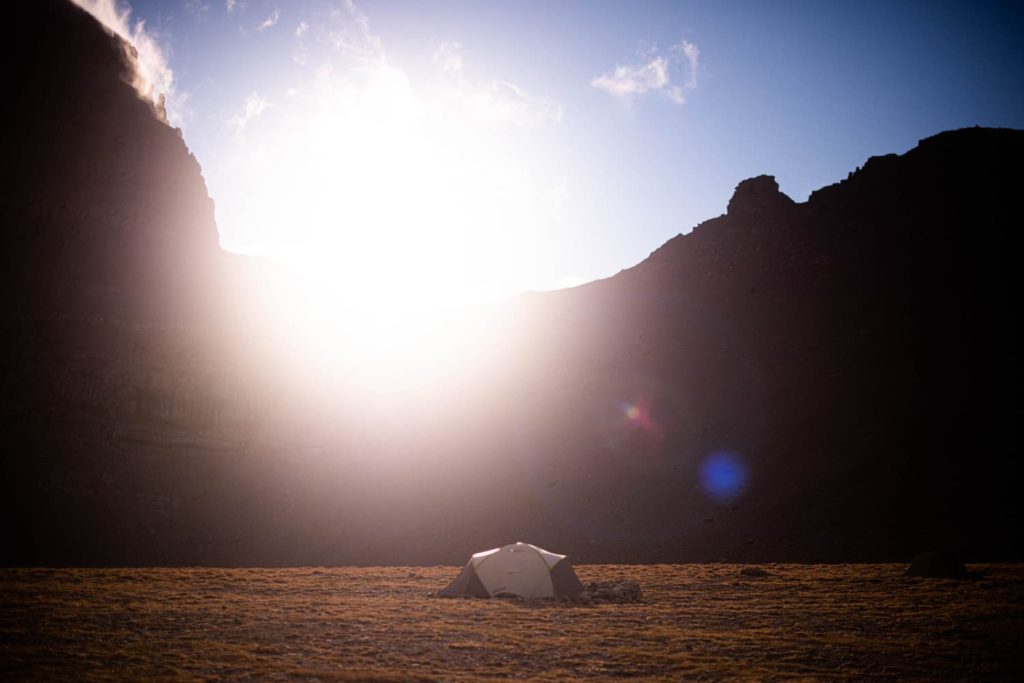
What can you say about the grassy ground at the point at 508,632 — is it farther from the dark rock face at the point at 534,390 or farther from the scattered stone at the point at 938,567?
the dark rock face at the point at 534,390

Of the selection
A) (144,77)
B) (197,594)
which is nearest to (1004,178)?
(197,594)

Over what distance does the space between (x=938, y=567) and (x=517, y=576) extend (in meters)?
19.1

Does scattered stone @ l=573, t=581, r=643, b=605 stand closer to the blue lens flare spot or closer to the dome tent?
the dome tent

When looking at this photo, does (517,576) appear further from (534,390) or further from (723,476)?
(534,390)

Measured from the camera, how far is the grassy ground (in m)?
13.2

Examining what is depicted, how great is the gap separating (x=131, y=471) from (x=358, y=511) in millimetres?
22808

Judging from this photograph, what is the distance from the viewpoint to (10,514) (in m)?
51.9

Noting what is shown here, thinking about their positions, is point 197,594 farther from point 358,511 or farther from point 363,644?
point 358,511

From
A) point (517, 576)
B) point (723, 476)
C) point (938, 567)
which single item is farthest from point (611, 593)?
point (723, 476)

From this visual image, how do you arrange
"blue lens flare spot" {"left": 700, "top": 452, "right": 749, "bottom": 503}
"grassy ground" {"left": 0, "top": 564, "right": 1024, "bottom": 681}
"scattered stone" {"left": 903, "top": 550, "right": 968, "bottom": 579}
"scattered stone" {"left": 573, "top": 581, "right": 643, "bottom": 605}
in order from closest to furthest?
"grassy ground" {"left": 0, "top": 564, "right": 1024, "bottom": 681}
"scattered stone" {"left": 573, "top": 581, "right": 643, "bottom": 605}
"scattered stone" {"left": 903, "top": 550, "right": 968, "bottom": 579}
"blue lens flare spot" {"left": 700, "top": 452, "right": 749, "bottom": 503}

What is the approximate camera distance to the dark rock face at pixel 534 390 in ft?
158

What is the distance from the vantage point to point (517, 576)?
2411cm

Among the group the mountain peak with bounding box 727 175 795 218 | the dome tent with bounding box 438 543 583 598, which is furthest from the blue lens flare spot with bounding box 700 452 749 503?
the mountain peak with bounding box 727 175 795 218

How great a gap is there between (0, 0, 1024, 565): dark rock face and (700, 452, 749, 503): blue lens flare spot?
287mm
